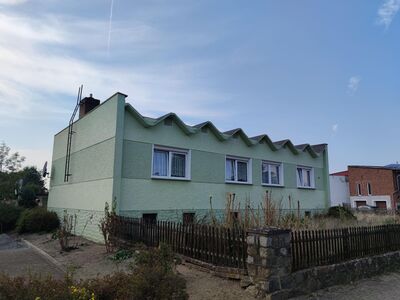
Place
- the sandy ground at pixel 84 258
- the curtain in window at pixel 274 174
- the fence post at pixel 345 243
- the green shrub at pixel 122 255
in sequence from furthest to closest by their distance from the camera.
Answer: the curtain in window at pixel 274 174 < the green shrub at pixel 122 255 < the fence post at pixel 345 243 < the sandy ground at pixel 84 258

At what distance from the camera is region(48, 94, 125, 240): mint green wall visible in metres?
11.8

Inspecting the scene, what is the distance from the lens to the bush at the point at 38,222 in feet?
51.9

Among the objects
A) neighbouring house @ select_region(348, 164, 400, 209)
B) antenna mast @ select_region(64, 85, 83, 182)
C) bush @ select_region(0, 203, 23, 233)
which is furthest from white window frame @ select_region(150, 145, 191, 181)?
neighbouring house @ select_region(348, 164, 400, 209)

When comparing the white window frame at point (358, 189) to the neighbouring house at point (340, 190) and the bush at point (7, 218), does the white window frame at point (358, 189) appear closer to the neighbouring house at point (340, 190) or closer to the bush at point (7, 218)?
the neighbouring house at point (340, 190)

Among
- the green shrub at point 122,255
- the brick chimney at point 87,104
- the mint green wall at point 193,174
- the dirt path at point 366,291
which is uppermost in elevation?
the brick chimney at point 87,104

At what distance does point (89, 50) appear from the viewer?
11.7 m

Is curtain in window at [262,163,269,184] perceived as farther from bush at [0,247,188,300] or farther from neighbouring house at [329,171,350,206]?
neighbouring house at [329,171,350,206]

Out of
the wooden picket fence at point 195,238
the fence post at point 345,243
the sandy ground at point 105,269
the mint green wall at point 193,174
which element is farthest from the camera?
the mint green wall at point 193,174

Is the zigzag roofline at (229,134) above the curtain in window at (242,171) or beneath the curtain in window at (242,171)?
above

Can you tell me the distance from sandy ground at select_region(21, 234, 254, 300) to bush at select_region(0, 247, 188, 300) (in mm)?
722

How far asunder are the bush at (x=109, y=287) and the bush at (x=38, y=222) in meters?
11.8

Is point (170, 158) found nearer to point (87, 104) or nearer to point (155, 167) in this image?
point (155, 167)

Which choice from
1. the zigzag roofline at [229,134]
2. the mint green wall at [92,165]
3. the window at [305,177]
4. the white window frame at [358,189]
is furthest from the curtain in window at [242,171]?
the white window frame at [358,189]

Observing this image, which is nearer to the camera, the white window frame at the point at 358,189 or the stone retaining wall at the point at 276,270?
the stone retaining wall at the point at 276,270
